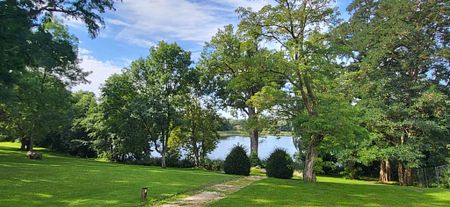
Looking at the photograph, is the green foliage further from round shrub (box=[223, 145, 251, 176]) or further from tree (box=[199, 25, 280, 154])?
round shrub (box=[223, 145, 251, 176])

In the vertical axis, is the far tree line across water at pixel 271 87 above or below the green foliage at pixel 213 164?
above

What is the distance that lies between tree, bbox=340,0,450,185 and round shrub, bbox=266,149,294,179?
5.90 m

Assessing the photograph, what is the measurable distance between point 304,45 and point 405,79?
10.6m

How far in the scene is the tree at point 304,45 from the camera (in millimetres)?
15625

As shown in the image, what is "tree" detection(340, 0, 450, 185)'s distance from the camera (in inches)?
833

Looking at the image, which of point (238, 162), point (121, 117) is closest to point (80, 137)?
point (121, 117)

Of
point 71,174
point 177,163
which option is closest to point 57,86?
point 177,163

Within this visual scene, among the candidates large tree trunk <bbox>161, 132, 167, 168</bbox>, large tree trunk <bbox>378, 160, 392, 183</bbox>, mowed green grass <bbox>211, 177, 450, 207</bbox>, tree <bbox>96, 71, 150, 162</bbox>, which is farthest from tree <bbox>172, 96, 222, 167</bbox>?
mowed green grass <bbox>211, 177, 450, 207</bbox>

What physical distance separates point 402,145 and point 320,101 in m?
8.43

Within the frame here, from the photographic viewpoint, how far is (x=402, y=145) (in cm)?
2133

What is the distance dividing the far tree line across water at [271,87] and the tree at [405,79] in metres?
0.07

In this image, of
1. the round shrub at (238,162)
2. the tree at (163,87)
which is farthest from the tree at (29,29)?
the tree at (163,87)

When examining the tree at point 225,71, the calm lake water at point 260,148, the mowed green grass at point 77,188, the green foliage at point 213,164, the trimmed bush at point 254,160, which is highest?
the tree at point 225,71

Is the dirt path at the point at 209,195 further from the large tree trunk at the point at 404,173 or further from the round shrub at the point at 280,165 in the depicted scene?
the large tree trunk at the point at 404,173
